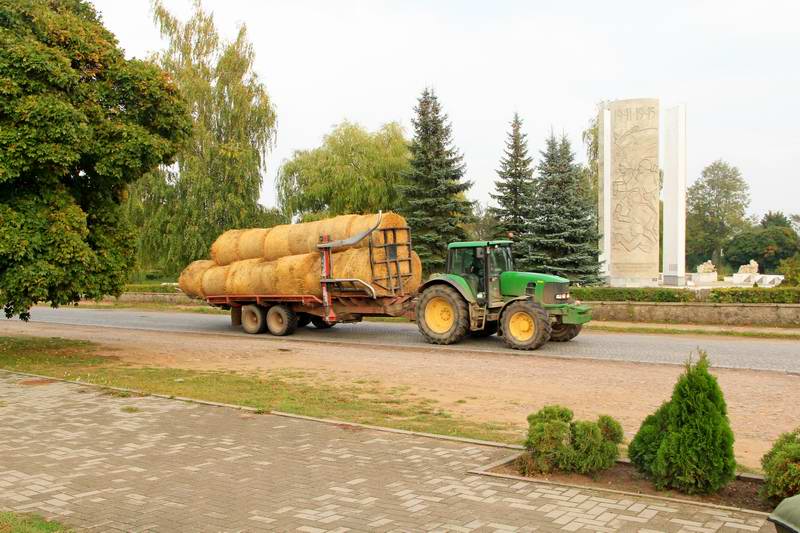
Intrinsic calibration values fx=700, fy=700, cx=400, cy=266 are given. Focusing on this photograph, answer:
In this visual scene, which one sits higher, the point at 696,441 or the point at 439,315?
the point at 439,315

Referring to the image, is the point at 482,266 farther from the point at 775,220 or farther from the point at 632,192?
the point at 775,220

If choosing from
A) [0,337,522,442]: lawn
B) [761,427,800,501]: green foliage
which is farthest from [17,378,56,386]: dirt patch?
[761,427,800,501]: green foliage

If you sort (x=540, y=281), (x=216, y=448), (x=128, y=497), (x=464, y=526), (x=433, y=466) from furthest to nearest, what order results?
1. (x=540, y=281)
2. (x=216, y=448)
3. (x=433, y=466)
4. (x=128, y=497)
5. (x=464, y=526)

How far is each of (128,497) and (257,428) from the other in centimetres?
255

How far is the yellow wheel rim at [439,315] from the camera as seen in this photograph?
55.8ft

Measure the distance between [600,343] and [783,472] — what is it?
40.2 feet

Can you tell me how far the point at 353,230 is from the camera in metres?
18.1

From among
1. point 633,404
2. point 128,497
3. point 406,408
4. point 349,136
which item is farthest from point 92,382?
point 349,136

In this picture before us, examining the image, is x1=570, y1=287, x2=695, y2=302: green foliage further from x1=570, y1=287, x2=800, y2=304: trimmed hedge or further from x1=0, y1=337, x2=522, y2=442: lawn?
x1=0, y1=337, x2=522, y2=442: lawn

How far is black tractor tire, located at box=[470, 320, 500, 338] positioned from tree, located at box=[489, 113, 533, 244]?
1495 cm

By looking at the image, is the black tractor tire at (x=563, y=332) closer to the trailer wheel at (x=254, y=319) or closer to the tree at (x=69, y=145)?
the trailer wheel at (x=254, y=319)

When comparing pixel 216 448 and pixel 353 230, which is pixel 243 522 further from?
pixel 353 230

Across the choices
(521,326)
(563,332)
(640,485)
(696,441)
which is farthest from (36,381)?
(563,332)

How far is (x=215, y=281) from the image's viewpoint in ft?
67.1
